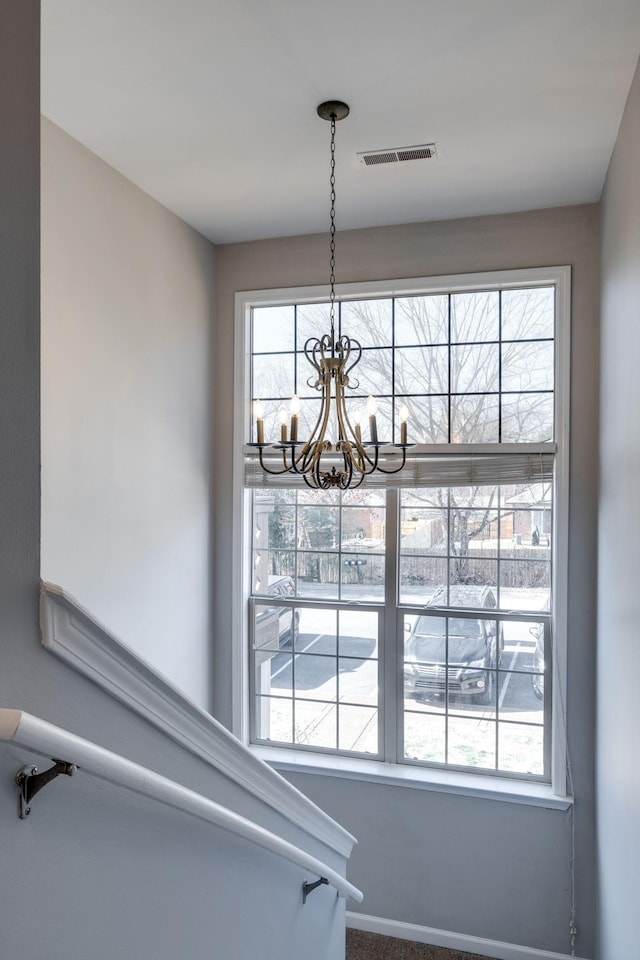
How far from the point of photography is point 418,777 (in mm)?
3305

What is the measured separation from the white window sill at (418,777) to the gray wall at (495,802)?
0.16 ft

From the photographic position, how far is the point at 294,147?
2.58 meters

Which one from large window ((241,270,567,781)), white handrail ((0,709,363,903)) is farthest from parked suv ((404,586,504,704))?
white handrail ((0,709,363,903))

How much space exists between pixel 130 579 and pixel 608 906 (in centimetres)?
227

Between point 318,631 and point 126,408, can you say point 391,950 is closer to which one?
point 318,631

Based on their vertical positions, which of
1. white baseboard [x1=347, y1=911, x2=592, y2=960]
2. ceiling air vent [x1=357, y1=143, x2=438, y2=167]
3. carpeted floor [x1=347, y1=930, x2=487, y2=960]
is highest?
ceiling air vent [x1=357, y1=143, x2=438, y2=167]

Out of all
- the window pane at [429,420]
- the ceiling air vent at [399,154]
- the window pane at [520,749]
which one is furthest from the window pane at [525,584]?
the ceiling air vent at [399,154]

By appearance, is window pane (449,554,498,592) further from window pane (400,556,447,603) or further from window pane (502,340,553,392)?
window pane (502,340,553,392)

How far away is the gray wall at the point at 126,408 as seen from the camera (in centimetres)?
243

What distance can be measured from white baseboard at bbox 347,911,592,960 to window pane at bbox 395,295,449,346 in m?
2.88

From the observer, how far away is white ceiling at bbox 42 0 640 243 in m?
1.86

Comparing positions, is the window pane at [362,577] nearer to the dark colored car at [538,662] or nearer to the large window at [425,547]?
the large window at [425,547]

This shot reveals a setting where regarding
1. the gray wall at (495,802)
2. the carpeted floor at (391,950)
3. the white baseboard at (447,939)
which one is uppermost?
the gray wall at (495,802)

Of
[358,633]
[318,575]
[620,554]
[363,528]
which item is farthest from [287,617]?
[620,554]
